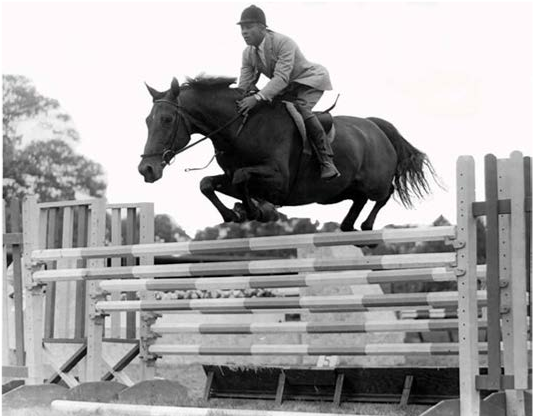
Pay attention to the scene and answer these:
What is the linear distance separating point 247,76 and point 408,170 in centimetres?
158

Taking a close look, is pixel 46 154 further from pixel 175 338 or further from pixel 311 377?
pixel 311 377

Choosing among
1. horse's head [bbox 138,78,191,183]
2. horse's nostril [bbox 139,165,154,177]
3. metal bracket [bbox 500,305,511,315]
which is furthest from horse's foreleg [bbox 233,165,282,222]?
metal bracket [bbox 500,305,511,315]

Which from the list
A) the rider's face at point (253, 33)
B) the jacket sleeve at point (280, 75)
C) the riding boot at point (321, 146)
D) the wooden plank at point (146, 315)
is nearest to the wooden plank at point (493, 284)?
the riding boot at point (321, 146)

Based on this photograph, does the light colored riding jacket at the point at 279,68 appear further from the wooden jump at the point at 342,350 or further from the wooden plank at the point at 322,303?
the wooden jump at the point at 342,350

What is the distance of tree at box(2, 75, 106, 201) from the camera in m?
29.3

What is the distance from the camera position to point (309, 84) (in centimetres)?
632

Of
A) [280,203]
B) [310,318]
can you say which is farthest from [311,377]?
[310,318]

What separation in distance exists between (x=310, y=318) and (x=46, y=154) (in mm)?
21451

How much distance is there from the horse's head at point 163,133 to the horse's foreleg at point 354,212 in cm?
150

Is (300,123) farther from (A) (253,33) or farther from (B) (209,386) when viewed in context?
(B) (209,386)

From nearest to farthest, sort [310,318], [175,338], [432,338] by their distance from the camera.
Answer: [310,318] → [175,338] → [432,338]

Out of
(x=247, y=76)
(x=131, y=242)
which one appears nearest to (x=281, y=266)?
(x=247, y=76)

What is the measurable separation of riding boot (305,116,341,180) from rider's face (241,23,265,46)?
61cm

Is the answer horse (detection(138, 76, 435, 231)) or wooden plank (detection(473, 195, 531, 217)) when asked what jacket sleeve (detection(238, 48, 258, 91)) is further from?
wooden plank (detection(473, 195, 531, 217))
